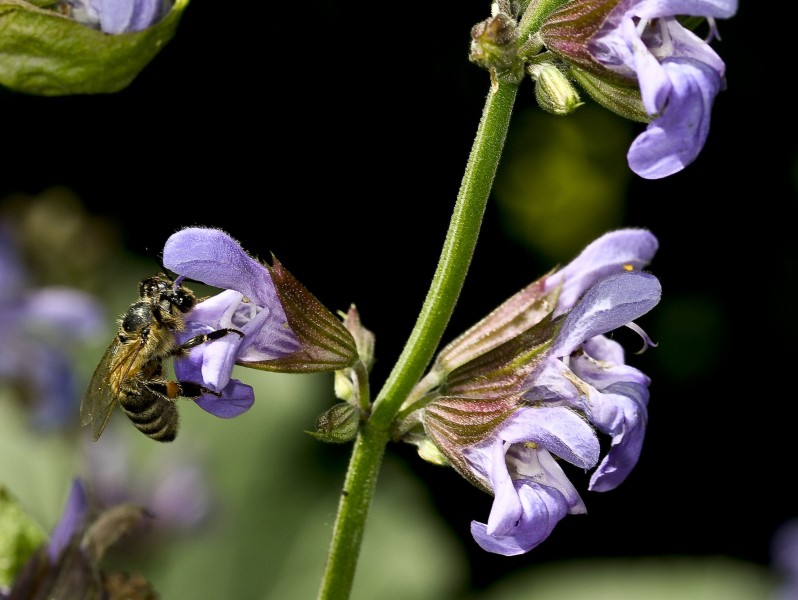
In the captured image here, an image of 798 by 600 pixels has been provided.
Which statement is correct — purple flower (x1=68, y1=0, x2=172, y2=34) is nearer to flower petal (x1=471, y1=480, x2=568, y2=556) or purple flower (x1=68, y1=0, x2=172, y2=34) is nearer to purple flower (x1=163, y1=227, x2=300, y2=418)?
purple flower (x1=163, y1=227, x2=300, y2=418)

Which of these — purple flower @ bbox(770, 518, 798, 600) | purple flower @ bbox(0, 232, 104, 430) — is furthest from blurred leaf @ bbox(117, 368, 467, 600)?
purple flower @ bbox(770, 518, 798, 600)

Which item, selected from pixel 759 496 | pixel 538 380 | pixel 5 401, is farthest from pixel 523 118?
pixel 538 380

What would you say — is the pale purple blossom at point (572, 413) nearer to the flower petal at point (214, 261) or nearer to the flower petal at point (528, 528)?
the flower petal at point (528, 528)

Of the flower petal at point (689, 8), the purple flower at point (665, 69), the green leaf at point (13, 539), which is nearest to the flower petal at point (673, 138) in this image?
the purple flower at point (665, 69)

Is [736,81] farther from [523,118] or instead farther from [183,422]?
[183,422]

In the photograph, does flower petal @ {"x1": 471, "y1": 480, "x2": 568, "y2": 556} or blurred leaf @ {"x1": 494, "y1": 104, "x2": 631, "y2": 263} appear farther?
blurred leaf @ {"x1": 494, "y1": 104, "x2": 631, "y2": 263}
